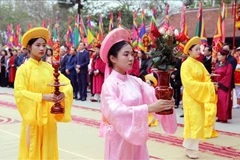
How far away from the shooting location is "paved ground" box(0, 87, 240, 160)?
16.9 feet

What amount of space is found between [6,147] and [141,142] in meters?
3.52

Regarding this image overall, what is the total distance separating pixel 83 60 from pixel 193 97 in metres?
6.35

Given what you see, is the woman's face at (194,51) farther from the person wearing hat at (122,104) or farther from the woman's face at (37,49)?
the person wearing hat at (122,104)

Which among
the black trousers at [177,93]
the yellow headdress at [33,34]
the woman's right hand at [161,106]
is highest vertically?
the yellow headdress at [33,34]

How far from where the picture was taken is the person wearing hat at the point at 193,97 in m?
5.04

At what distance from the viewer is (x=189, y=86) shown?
507 centimetres

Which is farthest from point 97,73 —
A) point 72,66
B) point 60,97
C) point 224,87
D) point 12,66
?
point 60,97

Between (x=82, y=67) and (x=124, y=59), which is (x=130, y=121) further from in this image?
(x=82, y=67)

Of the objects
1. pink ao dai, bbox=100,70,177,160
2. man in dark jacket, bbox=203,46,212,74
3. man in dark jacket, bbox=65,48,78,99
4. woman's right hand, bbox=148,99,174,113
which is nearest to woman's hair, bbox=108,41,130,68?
pink ao dai, bbox=100,70,177,160

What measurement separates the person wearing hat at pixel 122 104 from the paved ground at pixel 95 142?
7.41 feet

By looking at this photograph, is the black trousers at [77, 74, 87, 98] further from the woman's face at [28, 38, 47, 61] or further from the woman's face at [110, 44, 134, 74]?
the woman's face at [110, 44, 134, 74]

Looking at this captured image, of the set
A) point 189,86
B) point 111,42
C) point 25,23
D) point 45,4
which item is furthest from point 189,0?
point 111,42

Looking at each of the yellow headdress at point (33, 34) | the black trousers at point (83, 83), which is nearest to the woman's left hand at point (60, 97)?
the yellow headdress at point (33, 34)

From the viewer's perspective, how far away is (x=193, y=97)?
5.09m
